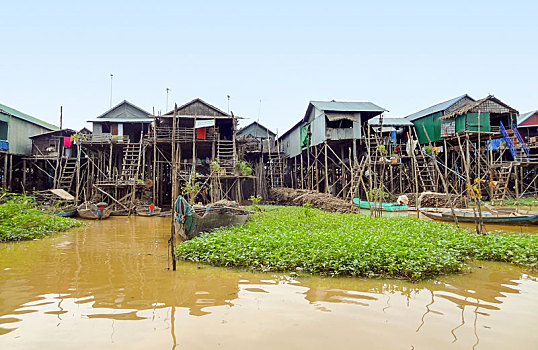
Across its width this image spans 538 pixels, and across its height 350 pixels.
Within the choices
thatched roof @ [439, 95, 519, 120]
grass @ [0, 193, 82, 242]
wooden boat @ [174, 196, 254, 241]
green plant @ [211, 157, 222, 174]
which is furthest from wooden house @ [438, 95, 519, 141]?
grass @ [0, 193, 82, 242]

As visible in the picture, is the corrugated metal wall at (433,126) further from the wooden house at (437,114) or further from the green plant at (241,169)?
the green plant at (241,169)

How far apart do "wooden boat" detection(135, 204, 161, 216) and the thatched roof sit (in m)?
20.8

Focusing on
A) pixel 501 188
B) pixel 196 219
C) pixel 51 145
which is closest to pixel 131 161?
pixel 51 145

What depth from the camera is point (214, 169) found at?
21.4 m

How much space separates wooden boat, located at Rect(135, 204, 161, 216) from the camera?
19.6 meters

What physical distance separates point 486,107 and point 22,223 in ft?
88.7

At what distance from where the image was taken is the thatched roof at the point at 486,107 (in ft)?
74.7

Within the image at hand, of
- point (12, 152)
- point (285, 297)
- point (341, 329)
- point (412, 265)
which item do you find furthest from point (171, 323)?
point (12, 152)

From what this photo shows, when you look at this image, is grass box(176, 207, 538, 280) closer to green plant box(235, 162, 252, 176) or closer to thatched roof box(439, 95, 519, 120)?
green plant box(235, 162, 252, 176)

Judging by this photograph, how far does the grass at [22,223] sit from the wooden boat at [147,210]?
6.67 metres

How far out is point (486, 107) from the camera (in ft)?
76.2

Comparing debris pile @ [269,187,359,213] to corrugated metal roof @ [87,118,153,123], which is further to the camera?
corrugated metal roof @ [87,118,153,123]

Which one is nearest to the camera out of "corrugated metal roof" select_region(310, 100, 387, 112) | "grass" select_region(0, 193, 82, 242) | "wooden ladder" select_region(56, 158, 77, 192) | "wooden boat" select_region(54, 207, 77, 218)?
"grass" select_region(0, 193, 82, 242)

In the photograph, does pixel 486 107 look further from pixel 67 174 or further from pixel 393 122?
pixel 67 174
